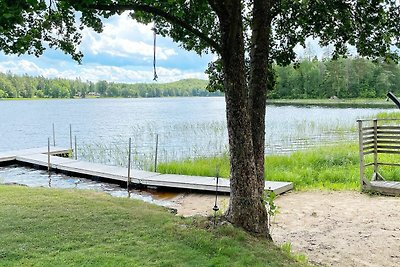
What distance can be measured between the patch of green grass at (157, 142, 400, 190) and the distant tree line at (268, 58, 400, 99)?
30.7 meters

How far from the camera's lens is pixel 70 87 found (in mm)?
67500

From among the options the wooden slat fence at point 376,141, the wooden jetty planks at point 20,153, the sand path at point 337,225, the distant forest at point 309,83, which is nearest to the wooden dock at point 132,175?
the wooden jetty planks at point 20,153

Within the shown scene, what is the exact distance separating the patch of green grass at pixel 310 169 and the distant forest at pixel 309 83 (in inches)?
921

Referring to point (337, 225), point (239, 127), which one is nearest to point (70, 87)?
point (337, 225)

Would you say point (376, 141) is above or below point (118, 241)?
above

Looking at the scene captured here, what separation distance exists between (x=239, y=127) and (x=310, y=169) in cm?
658

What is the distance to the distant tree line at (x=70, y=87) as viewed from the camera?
58.1 meters

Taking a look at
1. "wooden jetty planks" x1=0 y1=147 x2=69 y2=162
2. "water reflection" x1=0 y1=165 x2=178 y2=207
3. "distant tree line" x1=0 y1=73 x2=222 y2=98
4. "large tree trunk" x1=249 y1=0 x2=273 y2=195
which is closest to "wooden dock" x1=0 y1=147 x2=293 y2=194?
"wooden jetty planks" x1=0 y1=147 x2=69 y2=162

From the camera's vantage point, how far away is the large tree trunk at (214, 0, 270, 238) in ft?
13.7

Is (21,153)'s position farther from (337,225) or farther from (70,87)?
(70,87)

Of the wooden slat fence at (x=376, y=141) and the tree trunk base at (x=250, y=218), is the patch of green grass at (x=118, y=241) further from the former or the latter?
the wooden slat fence at (x=376, y=141)

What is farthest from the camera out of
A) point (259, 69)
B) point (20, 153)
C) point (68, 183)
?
point (20, 153)

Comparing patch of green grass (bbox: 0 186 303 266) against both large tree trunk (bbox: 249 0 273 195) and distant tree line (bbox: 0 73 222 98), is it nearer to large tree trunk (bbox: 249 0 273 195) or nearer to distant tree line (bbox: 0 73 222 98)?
large tree trunk (bbox: 249 0 273 195)

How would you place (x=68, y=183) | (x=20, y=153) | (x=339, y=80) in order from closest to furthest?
1. (x=68, y=183)
2. (x=20, y=153)
3. (x=339, y=80)
